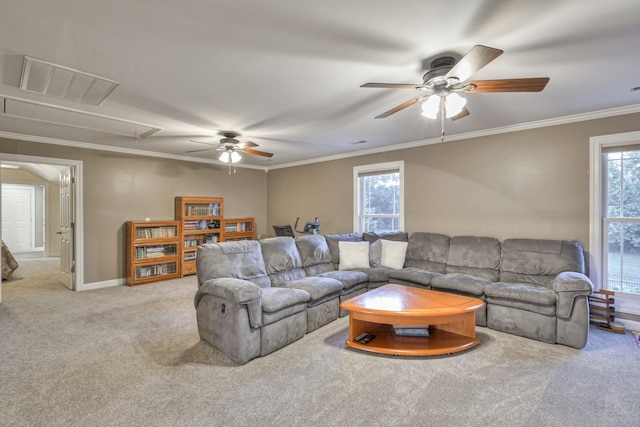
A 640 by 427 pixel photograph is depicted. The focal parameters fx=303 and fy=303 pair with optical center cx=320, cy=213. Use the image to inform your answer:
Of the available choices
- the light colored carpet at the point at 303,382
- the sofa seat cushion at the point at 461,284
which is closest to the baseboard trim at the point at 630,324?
the light colored carpet at the point at 303,382

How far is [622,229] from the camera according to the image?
3.45 m

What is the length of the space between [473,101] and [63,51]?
352 cm

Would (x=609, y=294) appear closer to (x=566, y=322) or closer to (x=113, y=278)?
(x=566, y=322)

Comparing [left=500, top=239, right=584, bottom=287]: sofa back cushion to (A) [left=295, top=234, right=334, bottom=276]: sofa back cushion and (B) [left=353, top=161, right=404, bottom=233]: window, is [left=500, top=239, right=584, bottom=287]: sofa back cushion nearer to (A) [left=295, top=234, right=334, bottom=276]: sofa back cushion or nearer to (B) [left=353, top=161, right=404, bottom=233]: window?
(B) [left=353, top=161, right=404, bottom=233]: window

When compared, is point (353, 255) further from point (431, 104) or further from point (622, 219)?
point (622, 219)

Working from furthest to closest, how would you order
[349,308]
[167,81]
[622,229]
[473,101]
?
[622,229]
[473,101]
[349,308]
[167,81]

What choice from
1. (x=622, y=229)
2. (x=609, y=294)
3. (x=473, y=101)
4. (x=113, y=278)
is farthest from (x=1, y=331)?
(x=622, y=229)

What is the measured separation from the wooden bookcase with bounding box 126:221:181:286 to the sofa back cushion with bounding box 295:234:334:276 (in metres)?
2.89

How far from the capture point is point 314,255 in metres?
4.23

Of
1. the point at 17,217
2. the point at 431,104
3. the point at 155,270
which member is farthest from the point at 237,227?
the point at 17,217

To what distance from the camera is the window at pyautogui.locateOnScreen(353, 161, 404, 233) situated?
528 centimetres

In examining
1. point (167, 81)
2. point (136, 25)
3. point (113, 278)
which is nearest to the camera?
point (136, 25)

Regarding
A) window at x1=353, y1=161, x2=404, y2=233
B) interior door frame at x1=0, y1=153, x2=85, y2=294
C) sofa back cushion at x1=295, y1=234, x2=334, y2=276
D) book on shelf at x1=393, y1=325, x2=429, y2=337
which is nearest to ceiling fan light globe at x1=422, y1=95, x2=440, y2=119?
book on shelf at x1=393, y1=325, x2=429, y2=337

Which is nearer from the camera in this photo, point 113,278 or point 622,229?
point 622,229
